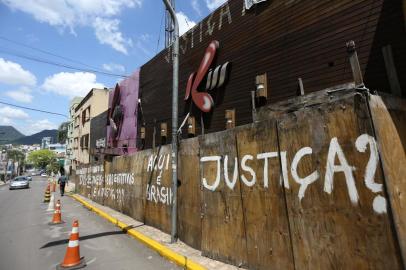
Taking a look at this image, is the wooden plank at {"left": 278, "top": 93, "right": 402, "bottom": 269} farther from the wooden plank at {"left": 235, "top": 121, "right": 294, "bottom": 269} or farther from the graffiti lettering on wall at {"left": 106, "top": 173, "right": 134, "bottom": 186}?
the graffiti lettering on wall at {"left": 106, "top": 173, "right": 134, "bottom": 186}

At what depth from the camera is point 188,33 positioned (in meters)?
12.6

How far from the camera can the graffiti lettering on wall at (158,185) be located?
32.8 ft

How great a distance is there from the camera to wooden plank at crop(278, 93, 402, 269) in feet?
13.0

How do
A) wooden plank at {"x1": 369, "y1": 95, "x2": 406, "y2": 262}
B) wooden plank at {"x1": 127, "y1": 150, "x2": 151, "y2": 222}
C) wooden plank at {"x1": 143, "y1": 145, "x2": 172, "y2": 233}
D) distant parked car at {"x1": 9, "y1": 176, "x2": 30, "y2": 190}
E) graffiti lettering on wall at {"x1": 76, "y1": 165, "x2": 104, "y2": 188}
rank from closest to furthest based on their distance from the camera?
wooden plank at {"x1": 369, "y1": 95, "x2": 406, "y2": 262} → wooden plank at {"x1": 143, "y1": 145, "x2": 172, "y2": 233} → wooden plank at {"x1": 127, "y1": 150, "x2": 151, "y2": 222} → graffiti lettering on wall at {"x1": 76, "y1": 165, "x2": 104, "y2": 188} → distant parked car at {"x1": 9, "y1": 176, "x2": 30, "y2": 190}

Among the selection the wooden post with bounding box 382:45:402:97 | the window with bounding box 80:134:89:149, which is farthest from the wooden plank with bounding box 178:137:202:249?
the window with bounding box 80:134:89:149

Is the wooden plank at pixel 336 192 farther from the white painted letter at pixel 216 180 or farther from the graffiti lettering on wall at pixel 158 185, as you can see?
the graffiti lettering on wall at pixel 158 185

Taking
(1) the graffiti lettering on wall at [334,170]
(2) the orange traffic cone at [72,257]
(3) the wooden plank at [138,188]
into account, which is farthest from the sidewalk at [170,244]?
(2) the orange traffic cone at [72,257]

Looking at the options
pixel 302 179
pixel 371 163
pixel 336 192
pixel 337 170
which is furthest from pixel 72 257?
pixel 371 163

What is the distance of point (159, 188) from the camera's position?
10461mm

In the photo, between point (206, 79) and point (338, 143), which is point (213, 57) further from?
point (338, 143)

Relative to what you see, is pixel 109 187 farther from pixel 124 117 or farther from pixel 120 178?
pixel 124 117

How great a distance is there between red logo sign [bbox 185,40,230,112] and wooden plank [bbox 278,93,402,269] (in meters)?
5.08

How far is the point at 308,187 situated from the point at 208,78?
658 centimetres

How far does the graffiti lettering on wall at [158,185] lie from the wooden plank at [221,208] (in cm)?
262
